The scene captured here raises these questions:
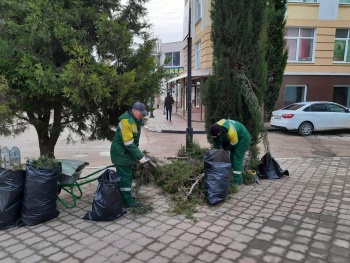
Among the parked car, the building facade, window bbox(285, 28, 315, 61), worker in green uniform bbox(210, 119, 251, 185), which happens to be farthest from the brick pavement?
window bbox(285, 28, 315, 61)

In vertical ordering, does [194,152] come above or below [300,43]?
below

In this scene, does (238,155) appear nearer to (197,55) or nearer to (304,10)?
(304,10)

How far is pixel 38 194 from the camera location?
367 centimetres

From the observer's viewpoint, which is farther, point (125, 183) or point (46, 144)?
point (46, 144)

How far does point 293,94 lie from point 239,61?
11903 mm

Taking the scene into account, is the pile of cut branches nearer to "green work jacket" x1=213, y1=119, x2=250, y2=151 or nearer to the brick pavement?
the brick pavement

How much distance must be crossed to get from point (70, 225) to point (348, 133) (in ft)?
44.5

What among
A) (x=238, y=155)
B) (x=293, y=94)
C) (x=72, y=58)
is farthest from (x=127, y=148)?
(x=293, y=94)

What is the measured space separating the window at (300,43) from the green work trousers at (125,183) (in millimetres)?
14652

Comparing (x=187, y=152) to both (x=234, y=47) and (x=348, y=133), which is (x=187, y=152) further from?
(x=348, y=133)

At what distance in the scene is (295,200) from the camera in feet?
15.6

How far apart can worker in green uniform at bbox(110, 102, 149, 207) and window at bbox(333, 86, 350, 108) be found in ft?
51.8

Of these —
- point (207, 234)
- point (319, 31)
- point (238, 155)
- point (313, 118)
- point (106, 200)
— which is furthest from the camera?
point (319, 31)

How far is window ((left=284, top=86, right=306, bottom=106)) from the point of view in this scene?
649 inches
